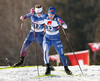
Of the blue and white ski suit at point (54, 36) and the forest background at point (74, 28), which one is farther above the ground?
the blue and white ski suit at point (54, 36)

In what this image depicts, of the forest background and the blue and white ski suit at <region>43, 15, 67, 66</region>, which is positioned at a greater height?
the blue and white ski suit at <region>43, 15, 67, 66</region>

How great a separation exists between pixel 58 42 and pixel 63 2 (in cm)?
1459

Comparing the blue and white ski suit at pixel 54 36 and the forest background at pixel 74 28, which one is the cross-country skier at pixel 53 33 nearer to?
the blue and white ski suit at pixel 54 36

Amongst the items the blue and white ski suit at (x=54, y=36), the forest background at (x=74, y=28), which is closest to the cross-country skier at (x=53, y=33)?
the blue and white ski suit at (x=54, y=36)

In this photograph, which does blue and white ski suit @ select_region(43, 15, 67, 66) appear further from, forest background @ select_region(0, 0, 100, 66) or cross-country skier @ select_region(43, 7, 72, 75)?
forest background @ select_region(0, 0, 100, 66)

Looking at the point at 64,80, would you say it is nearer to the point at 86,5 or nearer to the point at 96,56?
the point at 96,56

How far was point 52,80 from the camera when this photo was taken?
3492 millimetres

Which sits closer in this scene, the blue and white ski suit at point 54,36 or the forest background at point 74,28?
the blue and white ski suit at point 54,36

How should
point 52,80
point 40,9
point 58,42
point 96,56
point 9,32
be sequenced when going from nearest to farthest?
point 52,80 < point 58,42 < point 40,9 < point 96,56 < point 9,32

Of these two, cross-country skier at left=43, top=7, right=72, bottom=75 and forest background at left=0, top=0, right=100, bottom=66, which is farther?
forest background at left=0, top=0, right=100, bottom=66

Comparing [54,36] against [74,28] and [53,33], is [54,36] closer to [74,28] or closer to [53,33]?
[53,33]

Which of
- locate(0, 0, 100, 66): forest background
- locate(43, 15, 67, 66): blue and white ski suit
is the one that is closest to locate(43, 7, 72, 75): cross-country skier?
locate(43, 15, 67, 66): blue and white ski suit

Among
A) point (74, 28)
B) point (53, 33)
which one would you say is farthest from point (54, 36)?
point (74, 28)

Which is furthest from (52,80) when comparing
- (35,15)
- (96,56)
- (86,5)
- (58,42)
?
(86,5)
